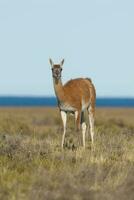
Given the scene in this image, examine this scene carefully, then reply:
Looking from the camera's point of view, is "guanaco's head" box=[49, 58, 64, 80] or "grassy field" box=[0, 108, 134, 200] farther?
"guanaco's head" box=[49, 58, 64, 80]

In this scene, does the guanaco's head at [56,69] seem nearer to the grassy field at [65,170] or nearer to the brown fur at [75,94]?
the brown fur at [75,94]

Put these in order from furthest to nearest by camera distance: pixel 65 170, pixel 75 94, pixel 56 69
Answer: pixel 75 94 < pixel 56 69 < pixel 65 170

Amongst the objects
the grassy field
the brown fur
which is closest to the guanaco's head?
the brown fur

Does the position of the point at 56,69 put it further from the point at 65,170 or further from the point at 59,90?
the point at 65,170

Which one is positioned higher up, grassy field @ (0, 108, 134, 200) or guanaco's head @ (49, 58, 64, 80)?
guanaco's head @ (49, 58, 64, 80)

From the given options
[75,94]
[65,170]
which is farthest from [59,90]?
[65,170]

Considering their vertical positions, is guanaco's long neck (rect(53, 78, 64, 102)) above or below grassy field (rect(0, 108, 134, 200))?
above

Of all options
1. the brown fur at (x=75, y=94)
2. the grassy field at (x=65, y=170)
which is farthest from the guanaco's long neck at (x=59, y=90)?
the grassy field at (x=65, y=170)

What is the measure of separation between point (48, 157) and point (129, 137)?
5556 mm

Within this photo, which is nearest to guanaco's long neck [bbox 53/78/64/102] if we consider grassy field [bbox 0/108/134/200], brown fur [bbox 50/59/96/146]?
brown fur [bbox 50/59/96/146]

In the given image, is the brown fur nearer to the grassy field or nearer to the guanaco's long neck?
the guanaco's long neck

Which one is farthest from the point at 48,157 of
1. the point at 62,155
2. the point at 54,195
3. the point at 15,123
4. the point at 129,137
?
the point at 15,123

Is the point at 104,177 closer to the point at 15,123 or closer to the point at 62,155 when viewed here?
the point at 62,155

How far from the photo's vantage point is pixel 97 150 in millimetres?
15492
